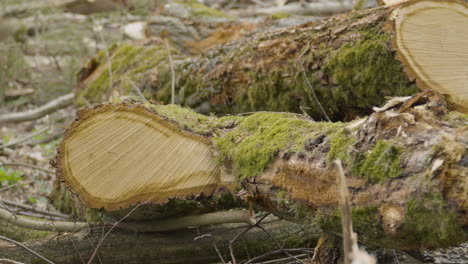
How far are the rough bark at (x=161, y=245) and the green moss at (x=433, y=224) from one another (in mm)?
1500

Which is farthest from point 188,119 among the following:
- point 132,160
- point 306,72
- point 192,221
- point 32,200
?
point 32,200

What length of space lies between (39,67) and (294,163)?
7.59m

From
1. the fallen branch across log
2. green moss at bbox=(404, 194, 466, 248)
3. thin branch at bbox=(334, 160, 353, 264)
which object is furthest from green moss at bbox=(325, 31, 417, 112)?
the fallen branch across log

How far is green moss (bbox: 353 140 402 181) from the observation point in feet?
5.40

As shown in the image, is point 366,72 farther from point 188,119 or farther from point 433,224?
point 433,224

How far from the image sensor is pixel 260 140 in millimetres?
2307

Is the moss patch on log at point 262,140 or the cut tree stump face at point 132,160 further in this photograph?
the cut tree stump face at point 132,160

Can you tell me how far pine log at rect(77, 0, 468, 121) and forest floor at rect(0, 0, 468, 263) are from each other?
4.06 ft

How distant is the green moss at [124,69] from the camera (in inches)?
198

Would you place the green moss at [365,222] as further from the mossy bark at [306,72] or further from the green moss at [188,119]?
the mossy bark at [306,72]

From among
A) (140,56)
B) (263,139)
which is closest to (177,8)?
(140,56)

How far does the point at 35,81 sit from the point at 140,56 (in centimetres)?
345

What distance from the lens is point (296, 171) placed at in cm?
201

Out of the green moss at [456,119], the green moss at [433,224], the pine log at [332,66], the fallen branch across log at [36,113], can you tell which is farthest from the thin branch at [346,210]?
the fallen branch across log at [36,113]
